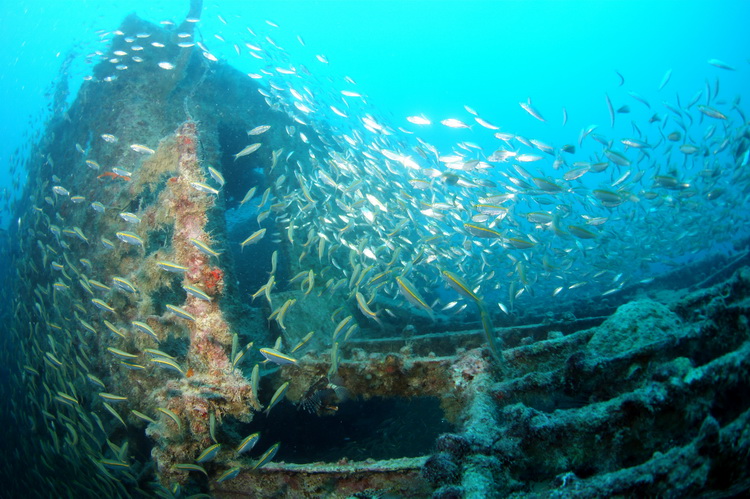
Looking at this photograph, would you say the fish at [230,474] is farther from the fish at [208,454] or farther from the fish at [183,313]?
the fish at [183,313]

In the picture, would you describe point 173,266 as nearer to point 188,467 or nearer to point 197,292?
point 197,292

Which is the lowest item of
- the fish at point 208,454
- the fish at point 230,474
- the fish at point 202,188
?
the fish at point 230,474

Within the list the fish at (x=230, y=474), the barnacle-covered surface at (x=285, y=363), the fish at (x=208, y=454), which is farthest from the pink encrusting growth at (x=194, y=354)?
the fish at (x=230, y=474)

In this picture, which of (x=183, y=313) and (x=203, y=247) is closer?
(x=183, y=313)

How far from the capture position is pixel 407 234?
1384cm

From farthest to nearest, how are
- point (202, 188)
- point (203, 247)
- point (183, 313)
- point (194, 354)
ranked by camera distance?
1. point (202, 188)
2. point (203, 247)
3. point (183, 313)
4. point (194, 354)

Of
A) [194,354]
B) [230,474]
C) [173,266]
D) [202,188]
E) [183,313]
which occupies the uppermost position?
[202,188]

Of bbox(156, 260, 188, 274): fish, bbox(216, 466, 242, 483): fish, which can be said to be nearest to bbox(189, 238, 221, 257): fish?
bbox(156, 260, 188, 274): fish

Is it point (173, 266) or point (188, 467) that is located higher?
point (173, 266)

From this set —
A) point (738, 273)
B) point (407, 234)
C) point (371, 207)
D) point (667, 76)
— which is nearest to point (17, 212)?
point (371, 207)

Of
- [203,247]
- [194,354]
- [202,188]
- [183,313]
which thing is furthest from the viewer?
[202,188]

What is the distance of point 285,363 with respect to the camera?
14.5 feet

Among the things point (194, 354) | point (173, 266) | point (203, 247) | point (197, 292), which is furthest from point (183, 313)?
point (203, 247)

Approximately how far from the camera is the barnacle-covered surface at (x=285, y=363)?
1832 mm
